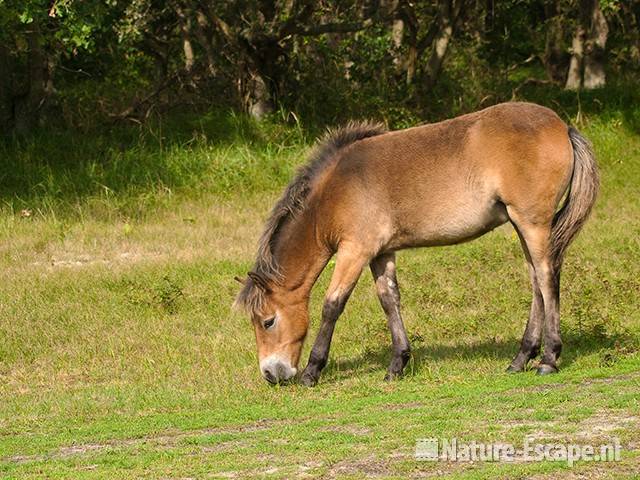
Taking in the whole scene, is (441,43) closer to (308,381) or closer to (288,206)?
(288,206)

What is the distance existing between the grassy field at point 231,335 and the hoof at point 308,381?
153mm

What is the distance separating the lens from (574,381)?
28.7ft

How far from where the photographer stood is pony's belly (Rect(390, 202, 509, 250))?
929 cm

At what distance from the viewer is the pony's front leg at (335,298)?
9344 millimetres

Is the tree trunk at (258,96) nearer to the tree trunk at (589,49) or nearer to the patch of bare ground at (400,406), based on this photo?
the tree trunk at (589,49)

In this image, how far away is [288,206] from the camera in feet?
31.6

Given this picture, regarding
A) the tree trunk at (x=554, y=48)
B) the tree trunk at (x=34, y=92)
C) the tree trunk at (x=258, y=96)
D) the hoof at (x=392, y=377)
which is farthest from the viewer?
the tree trunk at (x=554, y=48)

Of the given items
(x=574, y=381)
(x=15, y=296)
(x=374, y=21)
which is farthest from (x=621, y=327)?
(x=374, y=21)

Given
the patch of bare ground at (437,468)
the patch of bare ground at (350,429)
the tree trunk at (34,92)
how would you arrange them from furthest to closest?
the tree trunk at (34,92), the patch of bare ground at (350,429), the patch of bare ground at (437,468)

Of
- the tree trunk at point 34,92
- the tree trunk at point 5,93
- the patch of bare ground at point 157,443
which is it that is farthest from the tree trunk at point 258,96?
the patch of bare ground at point 157,443

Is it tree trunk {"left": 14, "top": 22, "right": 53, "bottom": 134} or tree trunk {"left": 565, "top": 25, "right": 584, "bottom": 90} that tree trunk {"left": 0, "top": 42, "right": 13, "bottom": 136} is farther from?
tree trunk {"left": 565, "top": 25, "right": 584, "bottom": 90}

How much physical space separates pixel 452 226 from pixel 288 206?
4.44ft

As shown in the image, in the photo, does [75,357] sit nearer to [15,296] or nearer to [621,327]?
[15,296]

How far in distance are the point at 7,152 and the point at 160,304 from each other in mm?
6124
